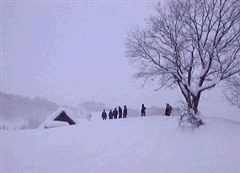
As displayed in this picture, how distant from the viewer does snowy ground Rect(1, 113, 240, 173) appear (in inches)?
308

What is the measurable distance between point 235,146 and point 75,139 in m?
7.69

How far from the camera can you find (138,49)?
18750 mm

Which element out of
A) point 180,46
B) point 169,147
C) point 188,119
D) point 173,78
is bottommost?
point 169,147

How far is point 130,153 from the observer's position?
9391 millimetres

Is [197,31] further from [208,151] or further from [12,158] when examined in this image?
[12,158]

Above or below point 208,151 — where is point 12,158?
below

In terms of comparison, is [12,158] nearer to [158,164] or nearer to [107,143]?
[107,143]

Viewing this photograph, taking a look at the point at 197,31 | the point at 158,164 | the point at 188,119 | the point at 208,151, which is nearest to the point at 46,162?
the point at 158,164

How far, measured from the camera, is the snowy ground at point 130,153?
7.81 m

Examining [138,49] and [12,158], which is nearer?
[12,158]

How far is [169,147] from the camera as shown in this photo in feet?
31.9

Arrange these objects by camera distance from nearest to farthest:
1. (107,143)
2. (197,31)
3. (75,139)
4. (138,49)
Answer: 1. (107,143)
2. (75,139)
3. (197,31)
4. (138,49)

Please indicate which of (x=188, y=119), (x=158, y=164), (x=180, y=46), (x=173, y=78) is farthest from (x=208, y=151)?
(x=173, y=78)

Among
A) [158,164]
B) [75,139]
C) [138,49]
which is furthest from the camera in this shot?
[138,49]
